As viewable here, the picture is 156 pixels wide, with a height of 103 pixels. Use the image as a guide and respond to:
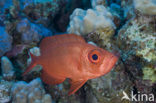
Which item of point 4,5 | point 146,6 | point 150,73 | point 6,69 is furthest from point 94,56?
point 4,5

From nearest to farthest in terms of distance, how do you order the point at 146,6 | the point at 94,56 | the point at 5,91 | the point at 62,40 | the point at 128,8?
the point at 94,56 → the point at 62,40 → the point at 146,6 → the point at 5,91 → the point at 128,8

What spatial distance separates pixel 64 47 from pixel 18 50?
86.7 inches

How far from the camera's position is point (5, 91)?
315 cm

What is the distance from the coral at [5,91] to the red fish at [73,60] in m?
1.25

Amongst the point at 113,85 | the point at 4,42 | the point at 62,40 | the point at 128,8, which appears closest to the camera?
the point at 62,40

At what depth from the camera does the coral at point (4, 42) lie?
11.6 ft

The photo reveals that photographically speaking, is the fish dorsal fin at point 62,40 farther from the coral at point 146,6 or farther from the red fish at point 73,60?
the coral at point 146,6

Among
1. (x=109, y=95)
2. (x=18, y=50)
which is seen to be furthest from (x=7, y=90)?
(x=109, y=95)

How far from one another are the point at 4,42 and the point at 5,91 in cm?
127

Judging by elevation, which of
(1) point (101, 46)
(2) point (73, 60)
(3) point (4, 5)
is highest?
(3) point (4, 5)

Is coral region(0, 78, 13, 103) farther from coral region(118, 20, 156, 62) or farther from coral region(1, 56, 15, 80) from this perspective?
coral region(118, 20, 156, 62)

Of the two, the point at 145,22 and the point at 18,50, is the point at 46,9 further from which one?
the point at 145,22

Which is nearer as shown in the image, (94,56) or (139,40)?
(94,56)

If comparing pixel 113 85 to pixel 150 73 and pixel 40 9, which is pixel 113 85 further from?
pixel 40 9
